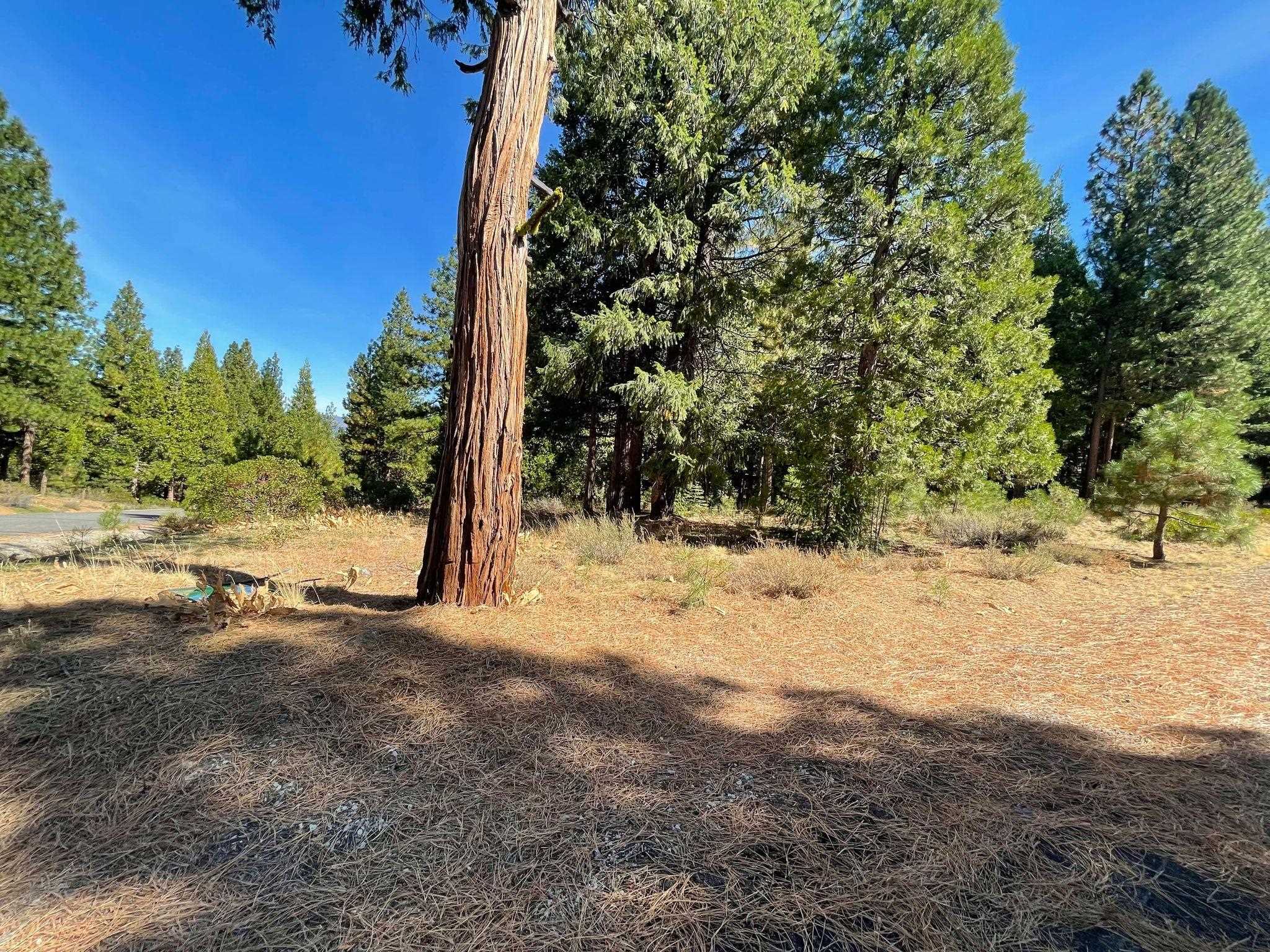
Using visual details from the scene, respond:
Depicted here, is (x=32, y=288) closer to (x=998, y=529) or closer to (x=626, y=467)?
(x=626, y=467)

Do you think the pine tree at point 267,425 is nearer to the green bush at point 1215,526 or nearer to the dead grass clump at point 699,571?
the dead grass clump at point 699,571

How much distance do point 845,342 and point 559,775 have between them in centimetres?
795

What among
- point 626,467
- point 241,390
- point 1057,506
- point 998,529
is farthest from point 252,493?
point 241,390

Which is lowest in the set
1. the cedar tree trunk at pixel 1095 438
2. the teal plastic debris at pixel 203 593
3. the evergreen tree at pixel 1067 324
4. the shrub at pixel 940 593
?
the shrub at pixel 940 593

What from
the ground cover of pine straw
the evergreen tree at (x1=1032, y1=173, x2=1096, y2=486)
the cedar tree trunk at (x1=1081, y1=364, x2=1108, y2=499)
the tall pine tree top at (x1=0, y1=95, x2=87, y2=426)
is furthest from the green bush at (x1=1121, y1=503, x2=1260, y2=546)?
the tall pine tree top at (x1=0, y1=95, x2=87, y2=426)

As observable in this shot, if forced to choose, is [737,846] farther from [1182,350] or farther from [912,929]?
[1182,350]

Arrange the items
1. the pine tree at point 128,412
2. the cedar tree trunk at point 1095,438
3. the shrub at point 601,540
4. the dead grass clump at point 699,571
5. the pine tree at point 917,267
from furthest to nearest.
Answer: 1. the pine tree at point 128,412
2. the cedar tree trunk at point 1095,438
3. the pine tree at point 917,267
4. the shrub at point 601,540
5. the dead grass clump at point 699,571

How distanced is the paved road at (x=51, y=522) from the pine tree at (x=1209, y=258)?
1101 inches

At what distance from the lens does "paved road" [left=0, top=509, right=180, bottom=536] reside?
11.9 meters

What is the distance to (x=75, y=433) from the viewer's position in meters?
25.1

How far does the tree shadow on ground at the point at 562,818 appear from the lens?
55.9 inches

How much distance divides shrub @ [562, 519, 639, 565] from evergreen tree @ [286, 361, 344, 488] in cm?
1266

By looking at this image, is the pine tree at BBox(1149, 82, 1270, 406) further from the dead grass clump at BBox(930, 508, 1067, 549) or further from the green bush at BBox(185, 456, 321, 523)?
the green bush at BBox(185, 456, 321, 523)

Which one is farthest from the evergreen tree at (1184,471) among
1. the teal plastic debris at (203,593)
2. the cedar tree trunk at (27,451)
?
the cedar tree trunk at (27,451)
